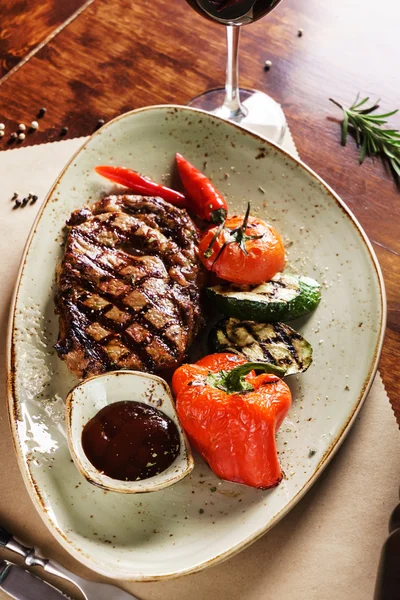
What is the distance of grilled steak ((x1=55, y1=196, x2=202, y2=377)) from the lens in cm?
336

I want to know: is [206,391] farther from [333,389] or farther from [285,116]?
[285,116]

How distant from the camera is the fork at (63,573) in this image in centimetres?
313

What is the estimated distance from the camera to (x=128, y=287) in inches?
137

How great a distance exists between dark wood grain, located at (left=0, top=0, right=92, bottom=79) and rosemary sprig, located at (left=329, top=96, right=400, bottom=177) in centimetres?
220

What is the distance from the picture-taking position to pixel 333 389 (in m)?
3.51

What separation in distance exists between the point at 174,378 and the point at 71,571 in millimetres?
1050

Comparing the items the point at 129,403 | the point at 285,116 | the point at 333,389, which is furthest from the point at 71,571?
the point at 285,116

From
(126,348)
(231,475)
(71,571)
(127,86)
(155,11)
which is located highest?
(155,11)

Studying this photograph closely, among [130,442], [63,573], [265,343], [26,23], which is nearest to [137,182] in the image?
[265,343]

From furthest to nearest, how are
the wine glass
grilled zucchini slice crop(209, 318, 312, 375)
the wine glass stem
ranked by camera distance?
the wine glass, the wine glass stem, grilled zucchini slice crop(209, 318, 312, 375)

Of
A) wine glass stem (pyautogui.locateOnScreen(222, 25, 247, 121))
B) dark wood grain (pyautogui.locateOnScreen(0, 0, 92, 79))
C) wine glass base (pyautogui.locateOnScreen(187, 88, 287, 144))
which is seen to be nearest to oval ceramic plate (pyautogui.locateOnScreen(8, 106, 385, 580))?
wine glass stem (pyautogui.locateOnScreen(222, 25, 247, 121))

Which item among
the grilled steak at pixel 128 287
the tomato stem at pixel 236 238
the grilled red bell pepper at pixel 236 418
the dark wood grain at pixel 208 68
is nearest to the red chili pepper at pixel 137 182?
the grilled steak at pixel 128 287

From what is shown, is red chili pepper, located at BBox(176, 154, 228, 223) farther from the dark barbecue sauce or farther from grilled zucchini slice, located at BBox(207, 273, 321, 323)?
the dark barbecue sauce

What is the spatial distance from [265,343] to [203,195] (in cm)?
100
